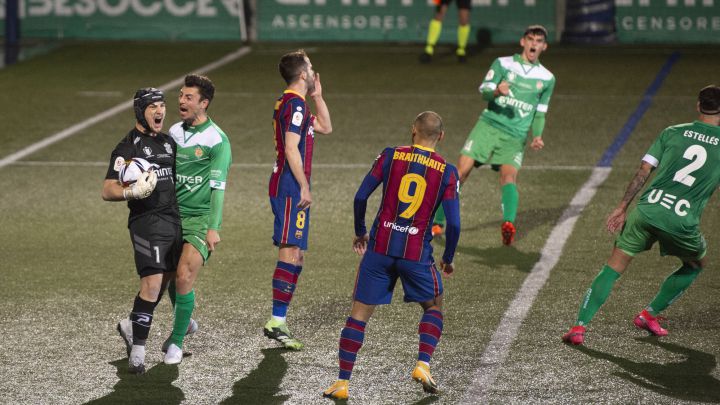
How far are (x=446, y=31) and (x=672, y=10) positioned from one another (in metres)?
4.00

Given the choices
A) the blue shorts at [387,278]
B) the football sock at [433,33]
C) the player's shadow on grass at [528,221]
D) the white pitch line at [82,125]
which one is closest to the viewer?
the blue shorts at [387,278]

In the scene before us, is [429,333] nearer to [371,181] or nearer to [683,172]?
[371,181]

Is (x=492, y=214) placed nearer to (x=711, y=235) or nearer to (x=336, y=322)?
(x=711, y=235)

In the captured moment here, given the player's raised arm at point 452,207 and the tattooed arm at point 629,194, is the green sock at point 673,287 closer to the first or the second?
the tattooed arm at point 629,194

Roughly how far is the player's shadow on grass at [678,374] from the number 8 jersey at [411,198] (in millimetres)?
1501

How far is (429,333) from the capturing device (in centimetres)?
709

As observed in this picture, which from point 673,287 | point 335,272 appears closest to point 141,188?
point 335,272

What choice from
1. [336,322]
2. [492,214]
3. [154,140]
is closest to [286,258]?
[336,322]

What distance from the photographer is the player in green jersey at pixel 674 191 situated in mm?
7746

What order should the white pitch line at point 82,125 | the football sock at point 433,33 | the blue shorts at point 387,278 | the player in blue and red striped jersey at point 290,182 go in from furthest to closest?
1. the football sock at point 433,33
2. the white pitch line at point 82,125
3. the player in blue and red striped jersey at point 290,182
4. the blue shorts at point 387,278

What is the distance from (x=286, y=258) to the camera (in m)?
8.09

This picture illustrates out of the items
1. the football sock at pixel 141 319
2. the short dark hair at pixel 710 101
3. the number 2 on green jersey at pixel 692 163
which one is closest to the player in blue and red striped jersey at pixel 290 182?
the football sock at pixel 141 319

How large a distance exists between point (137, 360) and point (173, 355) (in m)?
0.31

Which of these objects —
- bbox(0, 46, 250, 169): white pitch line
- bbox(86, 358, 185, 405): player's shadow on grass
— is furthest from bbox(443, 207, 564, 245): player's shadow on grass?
bbox(0, 46, 250, 169): white pitch line
